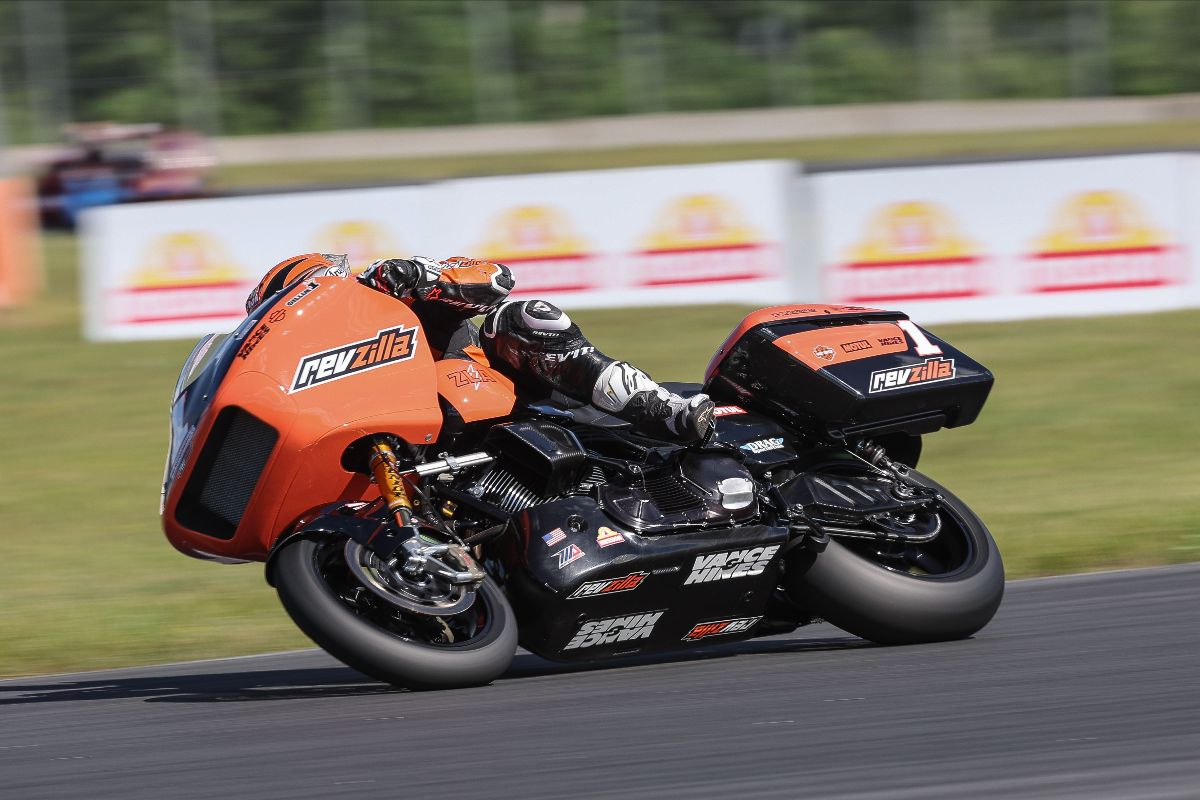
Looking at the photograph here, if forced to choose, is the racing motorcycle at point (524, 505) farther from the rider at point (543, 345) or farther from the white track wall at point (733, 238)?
the white track wall at point (733, 238)

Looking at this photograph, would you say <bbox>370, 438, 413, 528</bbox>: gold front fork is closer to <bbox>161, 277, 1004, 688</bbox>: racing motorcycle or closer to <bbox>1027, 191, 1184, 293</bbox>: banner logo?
<bbox>161, 277, 1004, 688</bbox>: racing motorcycle

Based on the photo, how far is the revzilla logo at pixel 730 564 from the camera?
17.4 ft

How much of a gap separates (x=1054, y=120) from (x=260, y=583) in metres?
23.2

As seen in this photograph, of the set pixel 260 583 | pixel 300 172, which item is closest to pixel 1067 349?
pixel 260 583

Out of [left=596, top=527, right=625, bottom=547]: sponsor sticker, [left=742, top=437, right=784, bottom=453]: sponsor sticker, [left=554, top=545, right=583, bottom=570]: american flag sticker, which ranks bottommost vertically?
[left=554, top=545, right=583, bottom=570]: american flag sticker

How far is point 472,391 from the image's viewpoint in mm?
5320

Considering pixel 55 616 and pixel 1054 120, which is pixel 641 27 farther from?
pixel 55 616

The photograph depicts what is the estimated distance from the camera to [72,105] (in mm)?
27391

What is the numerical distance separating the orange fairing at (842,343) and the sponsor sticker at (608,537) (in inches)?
39.8

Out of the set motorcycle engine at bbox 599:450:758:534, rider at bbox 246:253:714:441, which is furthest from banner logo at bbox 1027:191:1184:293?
rider at bbox 246:253:714:441

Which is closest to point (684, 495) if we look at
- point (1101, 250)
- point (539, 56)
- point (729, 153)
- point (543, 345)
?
point (543, 345)

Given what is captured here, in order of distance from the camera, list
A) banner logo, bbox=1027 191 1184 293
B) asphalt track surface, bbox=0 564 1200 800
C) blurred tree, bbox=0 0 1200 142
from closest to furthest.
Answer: asphalt track surface, bbox=0 564 1200 800, banner logo, bbox=1027 191 1184 293, blurred tree, bbox=0 0 1200 142

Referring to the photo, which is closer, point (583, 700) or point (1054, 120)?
point (583, 700)

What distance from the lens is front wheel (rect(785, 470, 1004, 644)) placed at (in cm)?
545
